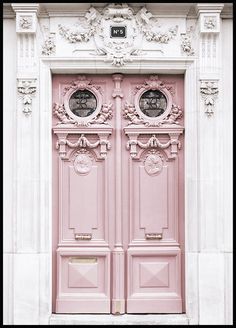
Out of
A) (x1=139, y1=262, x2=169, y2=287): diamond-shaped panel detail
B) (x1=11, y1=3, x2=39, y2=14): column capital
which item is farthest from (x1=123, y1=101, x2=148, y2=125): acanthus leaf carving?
(x1=139, y1=262, x2=169, y2=287): diamond-shaped panel detail

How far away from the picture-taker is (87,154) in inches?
322

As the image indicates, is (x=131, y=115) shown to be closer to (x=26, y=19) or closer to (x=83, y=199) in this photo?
(x=83, y=199)

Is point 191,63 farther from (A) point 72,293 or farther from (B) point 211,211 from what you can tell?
(A) point 72,293

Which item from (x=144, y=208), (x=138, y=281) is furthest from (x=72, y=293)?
(x=144, y=208)

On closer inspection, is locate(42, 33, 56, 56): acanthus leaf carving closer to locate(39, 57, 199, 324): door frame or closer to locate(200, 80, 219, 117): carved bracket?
locate(39, 57, 199, 324): door frame

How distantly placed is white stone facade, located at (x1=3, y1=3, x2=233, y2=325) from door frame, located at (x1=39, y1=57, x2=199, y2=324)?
0.01 meters

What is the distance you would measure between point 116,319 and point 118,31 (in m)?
3.64

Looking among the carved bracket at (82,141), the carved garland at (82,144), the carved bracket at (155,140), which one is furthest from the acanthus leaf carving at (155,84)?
the carved garland at (82,144)

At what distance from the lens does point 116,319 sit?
793cm

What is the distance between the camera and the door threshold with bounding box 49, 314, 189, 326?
7.87m

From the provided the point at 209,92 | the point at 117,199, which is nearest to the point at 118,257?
the point at 117,199

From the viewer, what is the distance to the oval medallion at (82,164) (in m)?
8.12

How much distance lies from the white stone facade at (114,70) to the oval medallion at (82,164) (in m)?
0.38

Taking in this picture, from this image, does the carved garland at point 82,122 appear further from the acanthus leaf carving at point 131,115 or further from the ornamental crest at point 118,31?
the ornamental crest at point 118,31
